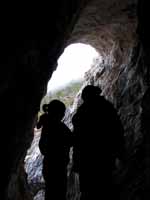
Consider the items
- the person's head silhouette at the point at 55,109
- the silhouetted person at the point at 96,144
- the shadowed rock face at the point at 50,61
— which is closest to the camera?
the shadowed rock face at the point at 50,61

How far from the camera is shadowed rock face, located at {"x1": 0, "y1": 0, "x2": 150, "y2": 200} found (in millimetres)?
6840

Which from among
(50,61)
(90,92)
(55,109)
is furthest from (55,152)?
(50,61)

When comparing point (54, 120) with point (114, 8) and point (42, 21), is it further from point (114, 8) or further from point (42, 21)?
point (114, 8)

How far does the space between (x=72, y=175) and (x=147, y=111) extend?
4300mm

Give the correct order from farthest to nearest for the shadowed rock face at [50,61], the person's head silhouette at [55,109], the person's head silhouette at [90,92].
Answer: the person's head silhouette at [55,109] < the person's head silhouette at [90,92] < the shadowed rock face at [50,61]

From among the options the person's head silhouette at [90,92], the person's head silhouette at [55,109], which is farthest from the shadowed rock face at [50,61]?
the person's head silhouette at [90,92]

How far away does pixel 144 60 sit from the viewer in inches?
390

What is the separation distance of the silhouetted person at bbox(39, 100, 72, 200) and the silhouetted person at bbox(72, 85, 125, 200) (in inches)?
10.6

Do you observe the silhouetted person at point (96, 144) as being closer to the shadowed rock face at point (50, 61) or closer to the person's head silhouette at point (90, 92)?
the person's head silhouette at point (90, 92)

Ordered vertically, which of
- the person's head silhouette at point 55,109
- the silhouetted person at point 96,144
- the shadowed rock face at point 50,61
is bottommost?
the silhouetted person at point 96,144

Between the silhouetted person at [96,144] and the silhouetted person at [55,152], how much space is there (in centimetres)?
27

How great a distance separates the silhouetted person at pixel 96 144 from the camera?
23.2ft

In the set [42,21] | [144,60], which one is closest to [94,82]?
[144,60]

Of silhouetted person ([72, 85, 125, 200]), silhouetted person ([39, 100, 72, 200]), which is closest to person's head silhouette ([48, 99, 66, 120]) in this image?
silhouetted person ([39, 100, 72, 200])
